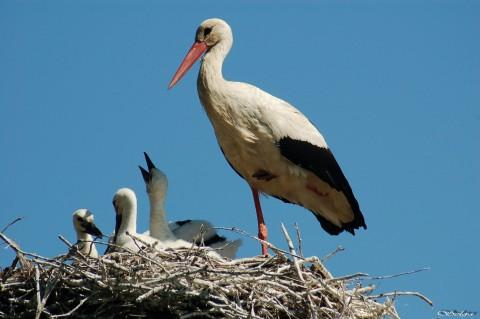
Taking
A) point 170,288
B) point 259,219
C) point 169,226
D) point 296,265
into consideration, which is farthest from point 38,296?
point 259,219

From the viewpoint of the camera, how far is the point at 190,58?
970cm

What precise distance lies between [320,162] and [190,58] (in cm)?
131

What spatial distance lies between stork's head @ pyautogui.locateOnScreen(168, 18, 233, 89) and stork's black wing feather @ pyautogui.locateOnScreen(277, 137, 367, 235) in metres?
0.97

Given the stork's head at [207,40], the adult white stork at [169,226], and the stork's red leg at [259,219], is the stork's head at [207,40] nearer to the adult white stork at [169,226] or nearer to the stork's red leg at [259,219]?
the adult white stork at [169,226]

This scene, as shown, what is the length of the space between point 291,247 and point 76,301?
131cm

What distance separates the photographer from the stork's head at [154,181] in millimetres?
9008

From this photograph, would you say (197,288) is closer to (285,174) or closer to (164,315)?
(164,315)

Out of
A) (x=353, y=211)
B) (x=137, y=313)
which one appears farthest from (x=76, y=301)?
(x=353, y=211)

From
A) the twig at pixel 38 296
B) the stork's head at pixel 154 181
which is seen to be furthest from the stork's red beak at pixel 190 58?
the twig at pixel 38 296

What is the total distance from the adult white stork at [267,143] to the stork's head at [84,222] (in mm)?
1131

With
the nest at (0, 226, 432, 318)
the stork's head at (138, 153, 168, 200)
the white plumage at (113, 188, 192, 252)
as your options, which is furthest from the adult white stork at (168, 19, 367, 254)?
the nest at (0, 226, 432, 318)

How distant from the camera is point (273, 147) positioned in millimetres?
9172

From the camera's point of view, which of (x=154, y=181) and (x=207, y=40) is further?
(x=207, y=40)

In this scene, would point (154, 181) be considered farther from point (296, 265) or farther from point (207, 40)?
point (296, 265)
